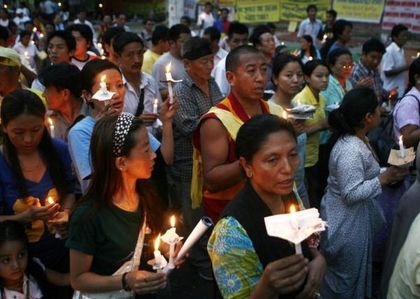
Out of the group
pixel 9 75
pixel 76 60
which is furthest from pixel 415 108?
pixel 76 60

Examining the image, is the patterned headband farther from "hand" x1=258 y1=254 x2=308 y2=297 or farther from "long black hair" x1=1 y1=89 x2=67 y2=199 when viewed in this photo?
"hand" x1=258 y1=254 x2=308 y2=297

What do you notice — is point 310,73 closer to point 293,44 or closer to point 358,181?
point 358,181

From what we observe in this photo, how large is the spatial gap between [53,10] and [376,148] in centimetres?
2233

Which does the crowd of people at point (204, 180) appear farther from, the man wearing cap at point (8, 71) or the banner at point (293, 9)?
the banner at point (293, 9)

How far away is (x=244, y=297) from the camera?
235cm

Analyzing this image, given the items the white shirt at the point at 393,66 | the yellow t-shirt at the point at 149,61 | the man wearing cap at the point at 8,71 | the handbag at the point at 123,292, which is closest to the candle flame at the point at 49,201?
the handbag at the point at 123,292

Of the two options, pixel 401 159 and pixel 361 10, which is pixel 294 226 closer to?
pixel 401 159

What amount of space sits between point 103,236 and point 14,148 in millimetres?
1103

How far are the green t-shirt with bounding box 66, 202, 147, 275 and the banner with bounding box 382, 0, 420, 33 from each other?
488 inches

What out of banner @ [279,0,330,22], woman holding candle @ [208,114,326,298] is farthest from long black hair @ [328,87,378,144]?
Result: banner @ [279,0,330,22]

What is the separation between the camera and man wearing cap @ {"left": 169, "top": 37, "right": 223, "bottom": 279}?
495 cm

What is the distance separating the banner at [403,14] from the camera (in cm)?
1352

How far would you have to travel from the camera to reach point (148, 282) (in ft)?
8.11

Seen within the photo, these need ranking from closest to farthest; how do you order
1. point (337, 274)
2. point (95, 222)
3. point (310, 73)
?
point (95, 222)
point (337, 274)
point (310, 73)
